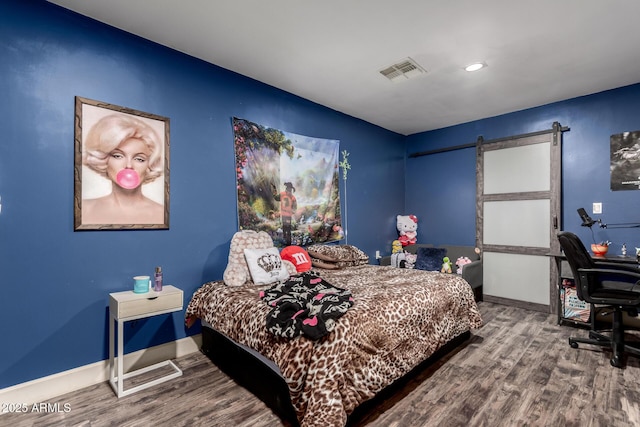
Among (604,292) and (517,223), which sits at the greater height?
(517,223)

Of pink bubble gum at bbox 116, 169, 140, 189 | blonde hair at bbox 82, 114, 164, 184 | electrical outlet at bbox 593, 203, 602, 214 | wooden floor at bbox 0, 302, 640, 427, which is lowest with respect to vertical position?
wooden floor at bbox 0, 302, 640, 427

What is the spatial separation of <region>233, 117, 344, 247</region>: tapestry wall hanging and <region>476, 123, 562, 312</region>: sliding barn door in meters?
2.18

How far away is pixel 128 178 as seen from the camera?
2.40 metres

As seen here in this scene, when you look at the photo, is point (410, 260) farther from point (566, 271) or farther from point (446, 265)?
point (566, 271)

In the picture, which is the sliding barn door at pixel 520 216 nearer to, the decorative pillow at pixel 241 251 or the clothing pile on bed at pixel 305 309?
the clothing pile on bed at pixel 305 309

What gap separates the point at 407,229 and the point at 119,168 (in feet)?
13.4

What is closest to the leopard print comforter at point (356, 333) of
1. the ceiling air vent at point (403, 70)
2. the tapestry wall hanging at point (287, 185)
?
the tapestry wall hanging at point (287, 185)

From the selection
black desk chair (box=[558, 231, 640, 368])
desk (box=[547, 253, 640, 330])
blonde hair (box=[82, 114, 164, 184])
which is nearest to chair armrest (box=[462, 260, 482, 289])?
desk (box=[547, 253, 640, 330])

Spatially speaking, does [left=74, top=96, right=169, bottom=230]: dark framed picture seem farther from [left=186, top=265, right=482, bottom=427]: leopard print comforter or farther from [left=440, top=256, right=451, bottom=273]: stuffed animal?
[left=440, top=256, right=451, bottom=273]: stuffed animal

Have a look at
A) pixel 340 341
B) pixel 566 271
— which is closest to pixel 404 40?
pixel 340 341

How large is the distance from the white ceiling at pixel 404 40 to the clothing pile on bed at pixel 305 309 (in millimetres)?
2003

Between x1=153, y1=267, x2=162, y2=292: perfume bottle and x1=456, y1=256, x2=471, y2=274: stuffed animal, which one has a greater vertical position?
x1=153, y1=267, x2=162, y2=292: perfume bottle

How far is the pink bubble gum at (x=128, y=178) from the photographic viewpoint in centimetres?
236

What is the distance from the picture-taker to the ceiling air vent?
9.55 ft
